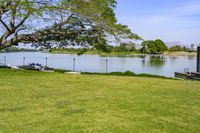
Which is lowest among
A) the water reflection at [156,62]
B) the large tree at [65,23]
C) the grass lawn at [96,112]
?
the water reflection at [156,62]

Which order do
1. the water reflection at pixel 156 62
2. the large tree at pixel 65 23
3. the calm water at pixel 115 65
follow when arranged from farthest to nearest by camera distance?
the water reflection at pixel 156 62 < the calm water at pixel 115 65 < the large tree at pixel 65 23

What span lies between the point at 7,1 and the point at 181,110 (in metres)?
11.7

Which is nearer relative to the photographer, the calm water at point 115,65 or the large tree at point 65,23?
the large tree at point 65,23

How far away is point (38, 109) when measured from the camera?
6141mm

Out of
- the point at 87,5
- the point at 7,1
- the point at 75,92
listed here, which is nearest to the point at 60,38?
the point at 87,5

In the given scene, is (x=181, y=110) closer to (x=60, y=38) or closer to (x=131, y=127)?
(x=131, y=127)

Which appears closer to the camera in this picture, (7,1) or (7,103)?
(7,103)

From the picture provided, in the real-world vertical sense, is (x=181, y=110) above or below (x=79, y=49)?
below

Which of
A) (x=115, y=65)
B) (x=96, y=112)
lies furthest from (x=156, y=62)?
(x=96, y=112)

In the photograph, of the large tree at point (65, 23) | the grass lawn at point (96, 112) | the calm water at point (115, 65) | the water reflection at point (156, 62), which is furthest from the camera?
the water reflection at point (156, 62)

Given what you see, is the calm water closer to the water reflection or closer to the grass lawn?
the water reflection

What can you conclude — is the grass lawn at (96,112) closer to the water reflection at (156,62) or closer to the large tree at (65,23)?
the large tree at (65,23)

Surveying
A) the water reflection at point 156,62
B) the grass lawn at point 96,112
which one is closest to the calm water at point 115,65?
the water reflection at point 156,62

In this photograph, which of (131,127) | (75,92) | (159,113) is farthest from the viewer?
(75,92)
